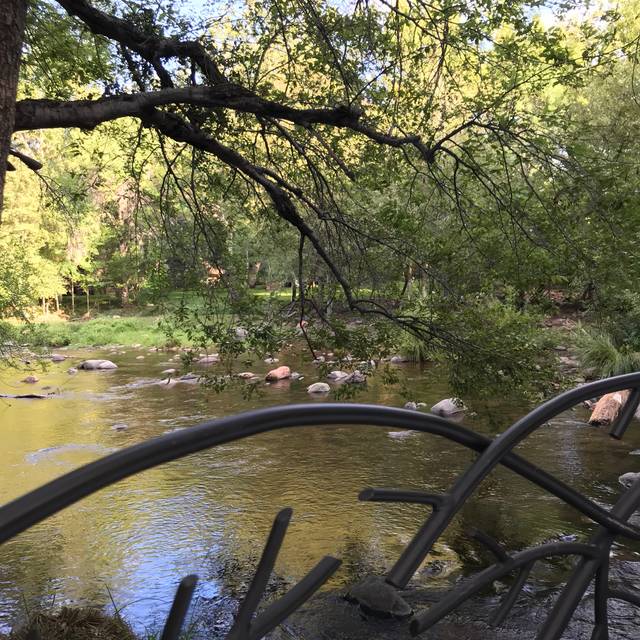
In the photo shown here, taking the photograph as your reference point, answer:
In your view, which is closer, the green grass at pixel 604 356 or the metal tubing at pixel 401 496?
the metal tubing at pixel 401 496

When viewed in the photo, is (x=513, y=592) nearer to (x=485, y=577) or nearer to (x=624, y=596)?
(x=485, y=577)

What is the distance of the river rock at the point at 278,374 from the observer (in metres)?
13.0

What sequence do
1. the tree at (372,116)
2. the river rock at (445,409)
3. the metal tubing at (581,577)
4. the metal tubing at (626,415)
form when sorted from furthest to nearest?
the river rock at (445,409) → the tree at (372,116) → the metal tubing at (626,415) → the metal tubing at (581,577)

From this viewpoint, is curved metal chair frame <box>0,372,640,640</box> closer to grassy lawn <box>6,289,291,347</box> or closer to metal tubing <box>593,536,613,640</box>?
metal tubing <box>593,536,613,640</box>

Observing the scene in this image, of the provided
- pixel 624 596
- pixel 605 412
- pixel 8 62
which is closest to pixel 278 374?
pixel 605 412

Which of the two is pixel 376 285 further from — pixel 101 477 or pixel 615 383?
pixel 101 477

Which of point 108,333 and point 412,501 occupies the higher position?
point 412,501

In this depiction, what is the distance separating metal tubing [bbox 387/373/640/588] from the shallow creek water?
112 inches

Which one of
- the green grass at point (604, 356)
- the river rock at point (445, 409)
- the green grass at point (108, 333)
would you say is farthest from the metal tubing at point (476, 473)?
the green grass at point (108, 333)

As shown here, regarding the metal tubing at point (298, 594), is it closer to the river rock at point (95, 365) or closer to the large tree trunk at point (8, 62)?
the large tree trunk at point (8, 62)

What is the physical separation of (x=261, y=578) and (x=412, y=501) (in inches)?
9.6

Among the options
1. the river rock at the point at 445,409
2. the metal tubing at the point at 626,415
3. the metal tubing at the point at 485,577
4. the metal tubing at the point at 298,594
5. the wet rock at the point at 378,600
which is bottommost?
the wet rock at the point at 378,600

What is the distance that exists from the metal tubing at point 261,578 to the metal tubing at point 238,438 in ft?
0.36

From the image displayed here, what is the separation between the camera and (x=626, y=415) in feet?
3.71
